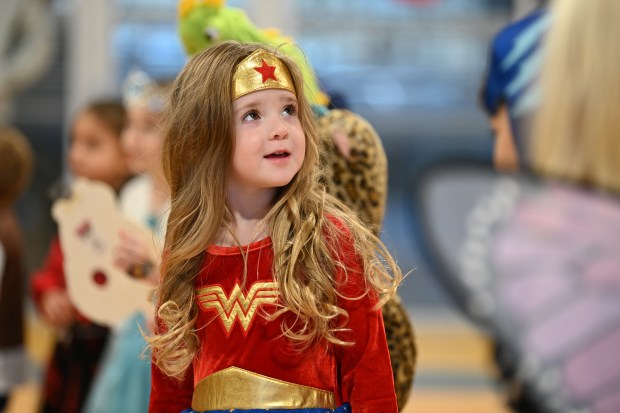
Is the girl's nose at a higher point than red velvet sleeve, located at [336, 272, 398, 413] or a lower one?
higher

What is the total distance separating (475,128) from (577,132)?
7516 mm

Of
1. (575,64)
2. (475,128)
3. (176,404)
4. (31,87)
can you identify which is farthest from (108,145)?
(475,128)

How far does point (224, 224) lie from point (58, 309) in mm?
1953

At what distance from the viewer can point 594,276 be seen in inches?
16.7

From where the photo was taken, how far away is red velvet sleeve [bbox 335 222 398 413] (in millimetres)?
1382

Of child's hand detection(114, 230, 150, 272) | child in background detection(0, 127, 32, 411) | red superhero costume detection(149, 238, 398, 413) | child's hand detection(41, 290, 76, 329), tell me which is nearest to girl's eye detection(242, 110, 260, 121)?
red superhero costume detection(149, 238, 398, 413)

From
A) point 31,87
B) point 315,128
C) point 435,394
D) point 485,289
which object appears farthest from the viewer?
point 31,87

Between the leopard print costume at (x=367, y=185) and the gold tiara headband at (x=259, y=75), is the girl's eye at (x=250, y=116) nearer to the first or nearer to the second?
the gold tiara headband at (x=259, y=75)

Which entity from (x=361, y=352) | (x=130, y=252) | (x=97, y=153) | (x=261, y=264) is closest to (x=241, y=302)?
(x=261, y=264)

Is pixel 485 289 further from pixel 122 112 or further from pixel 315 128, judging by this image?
pixel 122 112

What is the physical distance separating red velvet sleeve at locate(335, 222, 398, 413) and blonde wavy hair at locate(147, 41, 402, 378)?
0.6 inches

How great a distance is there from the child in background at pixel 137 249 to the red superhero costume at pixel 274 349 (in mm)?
749

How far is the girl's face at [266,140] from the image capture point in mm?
1401

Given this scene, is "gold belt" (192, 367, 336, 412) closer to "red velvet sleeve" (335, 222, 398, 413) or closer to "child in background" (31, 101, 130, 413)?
"red velvet sleeve" (335, 222, 398, 413)
